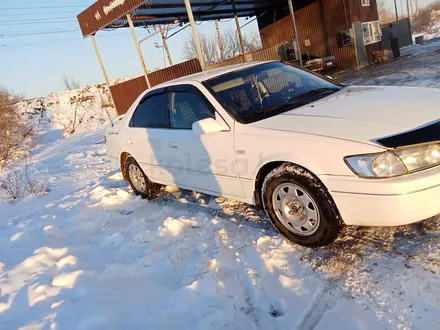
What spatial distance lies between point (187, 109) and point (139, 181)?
5.78 ft

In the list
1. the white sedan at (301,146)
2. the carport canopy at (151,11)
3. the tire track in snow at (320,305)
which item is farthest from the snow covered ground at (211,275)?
the carport canopy at (151,11)

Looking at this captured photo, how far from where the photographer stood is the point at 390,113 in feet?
8.76

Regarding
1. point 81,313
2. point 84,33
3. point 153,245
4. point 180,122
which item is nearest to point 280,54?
point 84,33

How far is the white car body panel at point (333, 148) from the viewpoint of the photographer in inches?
94.2

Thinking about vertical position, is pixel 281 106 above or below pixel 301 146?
above

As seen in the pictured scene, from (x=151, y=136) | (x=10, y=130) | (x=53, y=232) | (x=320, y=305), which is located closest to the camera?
(x=320, y=305)

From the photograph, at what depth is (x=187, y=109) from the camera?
3.94 m

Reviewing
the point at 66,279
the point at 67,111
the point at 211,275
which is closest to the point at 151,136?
the point at 66,279

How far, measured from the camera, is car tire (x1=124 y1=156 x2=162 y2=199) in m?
5.01

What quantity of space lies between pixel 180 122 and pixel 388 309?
2787 millimetres

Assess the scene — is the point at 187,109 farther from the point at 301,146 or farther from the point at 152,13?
the point at 152,13

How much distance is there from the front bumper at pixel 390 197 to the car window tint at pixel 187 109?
5.10 ft

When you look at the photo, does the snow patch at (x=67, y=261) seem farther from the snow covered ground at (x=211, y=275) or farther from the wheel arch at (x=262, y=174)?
the wheel arch at (x=262, y=174)

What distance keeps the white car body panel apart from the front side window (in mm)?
15812
